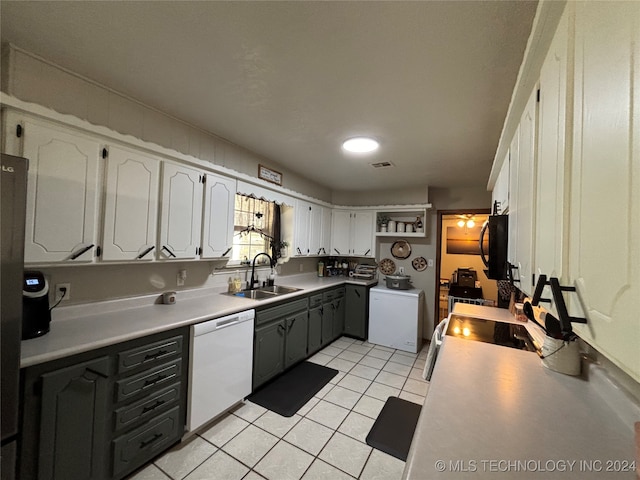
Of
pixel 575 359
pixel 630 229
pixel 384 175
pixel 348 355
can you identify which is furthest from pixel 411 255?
pixel 630 229

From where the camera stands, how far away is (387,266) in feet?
14.7

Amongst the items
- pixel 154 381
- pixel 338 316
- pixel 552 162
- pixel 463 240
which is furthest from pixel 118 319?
pixel 463 240

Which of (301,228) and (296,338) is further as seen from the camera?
(301,228)

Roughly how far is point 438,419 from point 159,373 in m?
1.66

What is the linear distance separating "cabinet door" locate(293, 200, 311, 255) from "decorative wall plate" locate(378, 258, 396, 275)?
1.49 metres

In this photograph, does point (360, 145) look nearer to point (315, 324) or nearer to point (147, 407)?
point (315, 324)

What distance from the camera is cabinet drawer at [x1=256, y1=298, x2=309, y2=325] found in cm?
247

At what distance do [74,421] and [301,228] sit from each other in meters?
2.77

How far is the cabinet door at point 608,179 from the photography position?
0.42m

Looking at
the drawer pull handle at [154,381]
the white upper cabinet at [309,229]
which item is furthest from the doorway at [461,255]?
the drawer pull handle at [154,381]

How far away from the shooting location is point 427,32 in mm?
1211

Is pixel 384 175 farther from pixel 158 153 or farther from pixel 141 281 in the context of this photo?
pixel 141 281

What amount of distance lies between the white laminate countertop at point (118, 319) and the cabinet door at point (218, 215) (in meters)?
0.46

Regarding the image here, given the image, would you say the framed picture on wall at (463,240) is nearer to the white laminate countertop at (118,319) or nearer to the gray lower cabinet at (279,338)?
the gray lower cabinet at (279,338)
